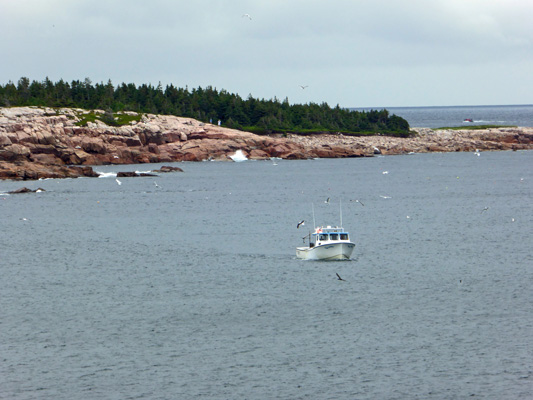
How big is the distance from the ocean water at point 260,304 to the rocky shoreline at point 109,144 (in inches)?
1576

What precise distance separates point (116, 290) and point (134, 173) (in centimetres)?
8744

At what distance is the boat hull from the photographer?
2429 inches

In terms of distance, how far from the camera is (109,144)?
167000 mm

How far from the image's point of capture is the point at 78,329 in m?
44.4

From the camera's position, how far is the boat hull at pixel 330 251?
61.7m

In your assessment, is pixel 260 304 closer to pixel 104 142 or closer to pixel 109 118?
pixel 104 142

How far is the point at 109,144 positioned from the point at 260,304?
4870 inches

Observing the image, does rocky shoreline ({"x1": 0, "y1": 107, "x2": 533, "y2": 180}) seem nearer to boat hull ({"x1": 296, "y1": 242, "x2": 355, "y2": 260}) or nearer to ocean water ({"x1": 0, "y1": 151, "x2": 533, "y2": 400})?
ocean water ({"x1": 0, "y1": 151, "x2": 533, "y2": 400})

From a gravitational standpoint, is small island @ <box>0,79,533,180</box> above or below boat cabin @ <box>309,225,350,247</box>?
above

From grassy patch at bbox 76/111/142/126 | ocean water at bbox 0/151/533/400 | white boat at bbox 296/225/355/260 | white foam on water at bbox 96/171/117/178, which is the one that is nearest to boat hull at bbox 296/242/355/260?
Result: white boat at bbox 296/225/355/260

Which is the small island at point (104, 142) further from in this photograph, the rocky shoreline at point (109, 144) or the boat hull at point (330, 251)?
the boat hull at point (330, 251)

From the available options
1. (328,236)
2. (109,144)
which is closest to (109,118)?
(109,144)

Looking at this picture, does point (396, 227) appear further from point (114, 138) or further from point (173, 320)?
point (114, 138)

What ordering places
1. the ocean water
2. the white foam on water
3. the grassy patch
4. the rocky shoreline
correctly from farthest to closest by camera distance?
the grassy patch < the white foam on water < the rocky shoreline < the ocean water
